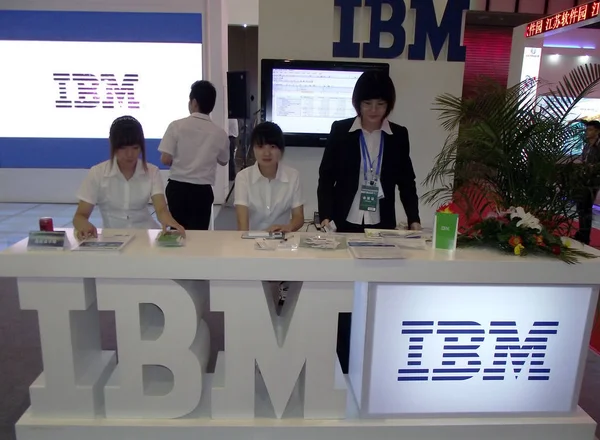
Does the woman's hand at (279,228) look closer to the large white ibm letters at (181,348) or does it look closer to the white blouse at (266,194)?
the white blouse at (266,194)

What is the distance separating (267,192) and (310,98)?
2.01m

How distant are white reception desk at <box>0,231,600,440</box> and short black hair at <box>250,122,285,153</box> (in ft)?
1.95

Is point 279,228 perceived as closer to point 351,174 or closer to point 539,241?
point 351,174

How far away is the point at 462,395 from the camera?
1.97 m

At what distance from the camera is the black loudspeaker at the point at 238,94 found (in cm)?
524

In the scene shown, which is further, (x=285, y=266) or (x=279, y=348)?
(x=279, y=348)

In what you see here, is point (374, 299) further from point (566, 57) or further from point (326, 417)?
point (566, 57)

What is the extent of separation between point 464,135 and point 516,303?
2.72 ft

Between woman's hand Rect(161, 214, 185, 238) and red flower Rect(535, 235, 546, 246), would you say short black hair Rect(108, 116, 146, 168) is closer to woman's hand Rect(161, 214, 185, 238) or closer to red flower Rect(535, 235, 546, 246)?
woman's hand Rect(161, 214, 185, 238)

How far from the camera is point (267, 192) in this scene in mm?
2484

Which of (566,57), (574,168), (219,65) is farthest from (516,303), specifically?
(566,57)

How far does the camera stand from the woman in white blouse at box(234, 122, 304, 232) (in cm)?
242

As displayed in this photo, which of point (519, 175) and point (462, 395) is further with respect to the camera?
point (519, 175)

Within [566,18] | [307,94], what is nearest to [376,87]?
[307,94]
